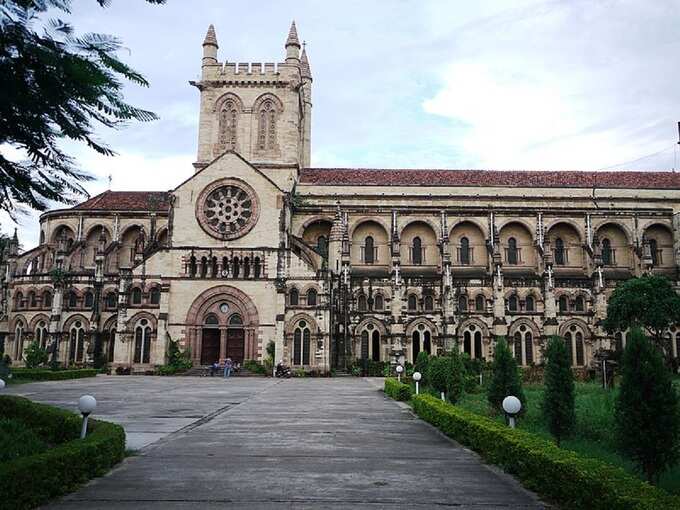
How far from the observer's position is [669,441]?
10.5 meters

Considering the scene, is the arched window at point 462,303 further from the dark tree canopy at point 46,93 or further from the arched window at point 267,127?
the dark tree canopy at point 46,93

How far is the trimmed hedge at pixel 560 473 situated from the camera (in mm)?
7547

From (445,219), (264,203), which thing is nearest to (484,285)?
(445,219)

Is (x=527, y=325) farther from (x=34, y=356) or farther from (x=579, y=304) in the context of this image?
(x=34, y=356)

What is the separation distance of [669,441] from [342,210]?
4484 centimetres

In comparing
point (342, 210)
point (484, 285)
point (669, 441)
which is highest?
point (342, 210)

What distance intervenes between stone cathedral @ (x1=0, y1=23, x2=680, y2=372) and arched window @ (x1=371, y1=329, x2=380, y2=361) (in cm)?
13

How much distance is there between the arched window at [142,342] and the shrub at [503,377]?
34.7 m

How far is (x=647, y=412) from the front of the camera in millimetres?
10648

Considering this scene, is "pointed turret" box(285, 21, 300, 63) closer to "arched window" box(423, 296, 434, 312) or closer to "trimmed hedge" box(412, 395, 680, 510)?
"arched window" box(423, 296, 434, 312)

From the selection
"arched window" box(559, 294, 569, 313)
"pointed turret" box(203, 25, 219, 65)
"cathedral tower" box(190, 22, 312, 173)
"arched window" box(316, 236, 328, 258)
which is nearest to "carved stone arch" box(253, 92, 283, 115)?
"cathedral tower" box(190, 22, 312, 173)

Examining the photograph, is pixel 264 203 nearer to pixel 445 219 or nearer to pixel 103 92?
pixel 445 219

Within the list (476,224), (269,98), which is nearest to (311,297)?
(476,224)

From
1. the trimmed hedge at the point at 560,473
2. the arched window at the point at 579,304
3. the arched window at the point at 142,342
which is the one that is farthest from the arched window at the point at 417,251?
the trimmed hedge at the point at 560,473
